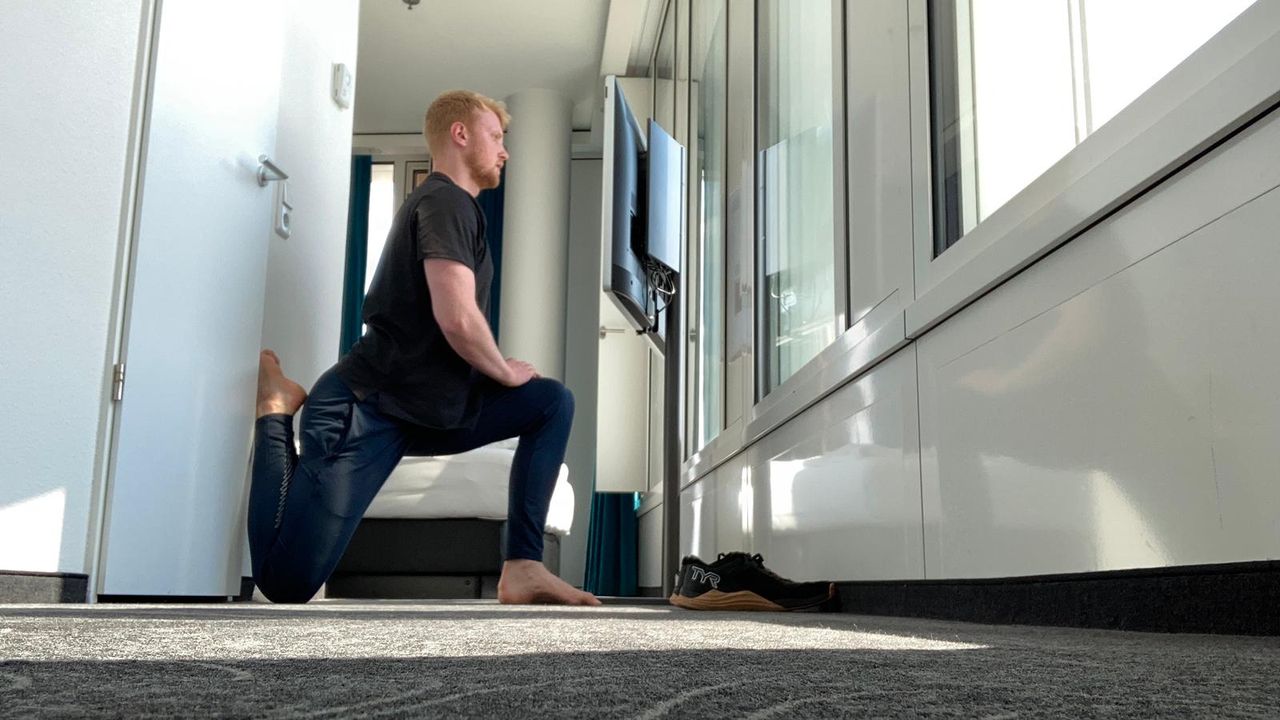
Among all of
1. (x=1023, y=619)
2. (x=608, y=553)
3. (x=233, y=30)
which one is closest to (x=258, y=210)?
(x=233, y=30)

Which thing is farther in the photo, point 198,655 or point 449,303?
point 449,303

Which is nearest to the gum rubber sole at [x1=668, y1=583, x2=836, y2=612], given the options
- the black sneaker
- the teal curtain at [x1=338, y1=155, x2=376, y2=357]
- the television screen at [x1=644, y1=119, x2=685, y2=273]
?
the black sneaker

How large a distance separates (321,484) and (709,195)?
92.4 inches

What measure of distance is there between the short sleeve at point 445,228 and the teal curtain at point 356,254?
472 centimetres

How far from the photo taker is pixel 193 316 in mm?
Result: 2490

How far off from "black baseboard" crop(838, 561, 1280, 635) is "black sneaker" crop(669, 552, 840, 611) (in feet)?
1.20

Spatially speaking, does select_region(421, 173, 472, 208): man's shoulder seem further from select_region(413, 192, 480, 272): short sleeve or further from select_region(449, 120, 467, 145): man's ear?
select_region(449, 120, 467, 145): man's ear

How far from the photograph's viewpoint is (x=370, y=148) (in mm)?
7285

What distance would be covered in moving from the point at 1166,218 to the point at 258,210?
2.17 metres

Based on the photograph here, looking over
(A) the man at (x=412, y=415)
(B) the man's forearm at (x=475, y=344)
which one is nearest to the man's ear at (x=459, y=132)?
(A) the man at (x=412, y=415)

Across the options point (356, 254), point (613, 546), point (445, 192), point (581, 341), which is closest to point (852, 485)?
point (445, 192)

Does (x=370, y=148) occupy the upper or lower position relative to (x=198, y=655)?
upper

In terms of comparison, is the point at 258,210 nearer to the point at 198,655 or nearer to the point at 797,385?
the point at 797,385

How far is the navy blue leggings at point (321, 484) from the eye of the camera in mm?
2271
